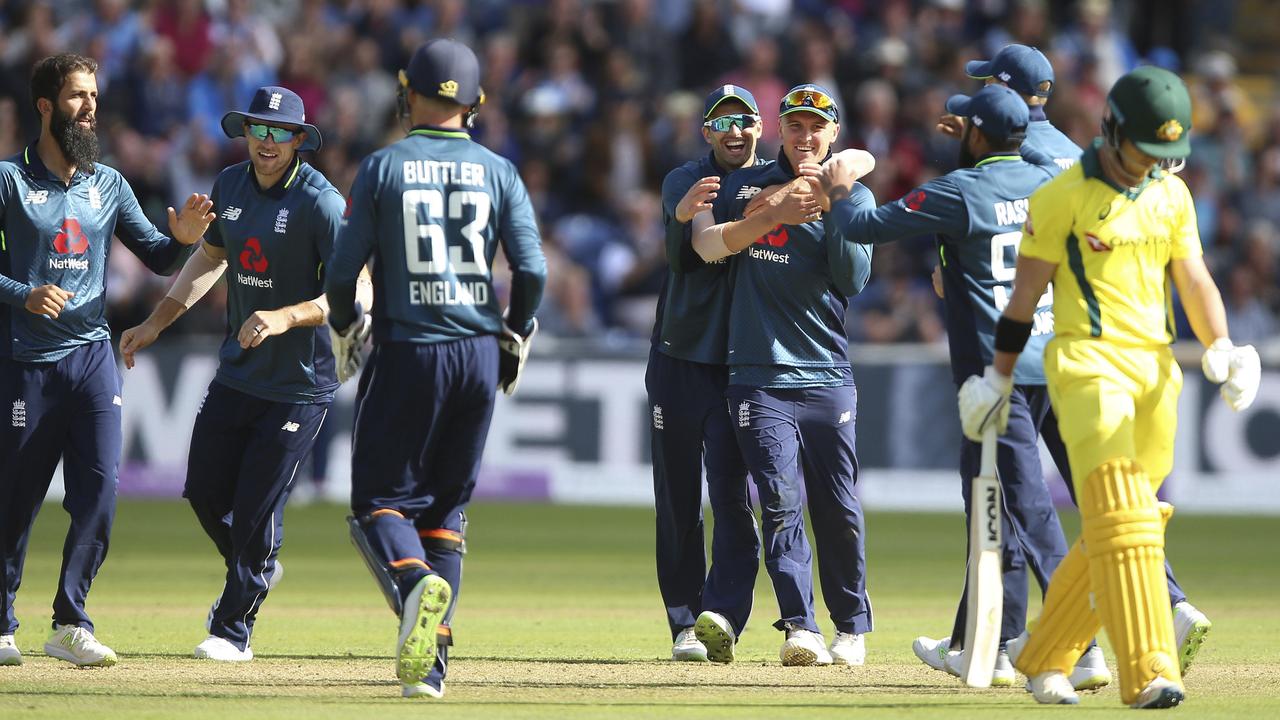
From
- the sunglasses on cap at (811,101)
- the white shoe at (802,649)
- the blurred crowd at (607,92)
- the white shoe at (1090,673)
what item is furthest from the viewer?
the blurred crowd at (607,92)

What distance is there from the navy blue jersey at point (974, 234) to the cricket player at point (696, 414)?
1346 millimetres

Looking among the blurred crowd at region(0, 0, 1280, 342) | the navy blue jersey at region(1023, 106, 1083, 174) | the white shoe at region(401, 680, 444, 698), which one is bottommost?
the white shoe at region(401, 680, 444, 698)

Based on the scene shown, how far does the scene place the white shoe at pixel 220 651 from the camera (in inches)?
333

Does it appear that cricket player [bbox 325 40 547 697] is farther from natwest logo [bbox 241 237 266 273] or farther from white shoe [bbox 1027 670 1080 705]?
white shoe [bbox 1027 670 1080 705]

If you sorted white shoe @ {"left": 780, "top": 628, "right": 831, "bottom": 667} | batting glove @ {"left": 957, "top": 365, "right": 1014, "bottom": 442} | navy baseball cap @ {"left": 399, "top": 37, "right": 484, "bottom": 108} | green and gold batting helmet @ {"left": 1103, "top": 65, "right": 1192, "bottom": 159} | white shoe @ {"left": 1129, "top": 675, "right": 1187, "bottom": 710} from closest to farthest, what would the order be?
1. white shoe @ {"left": 1129, "top": 675, "right": 1187, "bottom": 710}
2. green and gold batting helmet @ {"left": 1103, "top": 65, "right": 1192, "bottom": 159}
3. batting glove @ {"left": 957, "top": 365, "right": 1014, "bottom": 442}
4. navy baseball cap @ {"left": 399, "top": 37, "right": 484, "bottom": 108}
5. white shoe @ {"left": 780, "top": 628, "right": 831, "bottom": 667}

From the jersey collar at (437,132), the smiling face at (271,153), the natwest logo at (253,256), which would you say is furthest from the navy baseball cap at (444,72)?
the natwest logo at (253,256)

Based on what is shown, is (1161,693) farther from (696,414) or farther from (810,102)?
(810,102)

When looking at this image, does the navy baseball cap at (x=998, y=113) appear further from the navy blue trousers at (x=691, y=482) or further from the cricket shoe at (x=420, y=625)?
the cricket shoe at (x=420, y=625)

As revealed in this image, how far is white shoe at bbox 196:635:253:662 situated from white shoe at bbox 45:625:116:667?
1.35 feet

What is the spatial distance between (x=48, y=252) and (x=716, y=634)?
3536 mm

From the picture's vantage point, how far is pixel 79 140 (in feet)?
28.0

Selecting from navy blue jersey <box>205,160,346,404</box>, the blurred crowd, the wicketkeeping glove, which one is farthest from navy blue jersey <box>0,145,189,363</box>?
the blurred crowd

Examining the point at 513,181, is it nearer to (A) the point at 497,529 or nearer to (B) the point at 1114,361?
(B) the point at 1114,361

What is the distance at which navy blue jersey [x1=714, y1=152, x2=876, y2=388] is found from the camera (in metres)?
8.71
